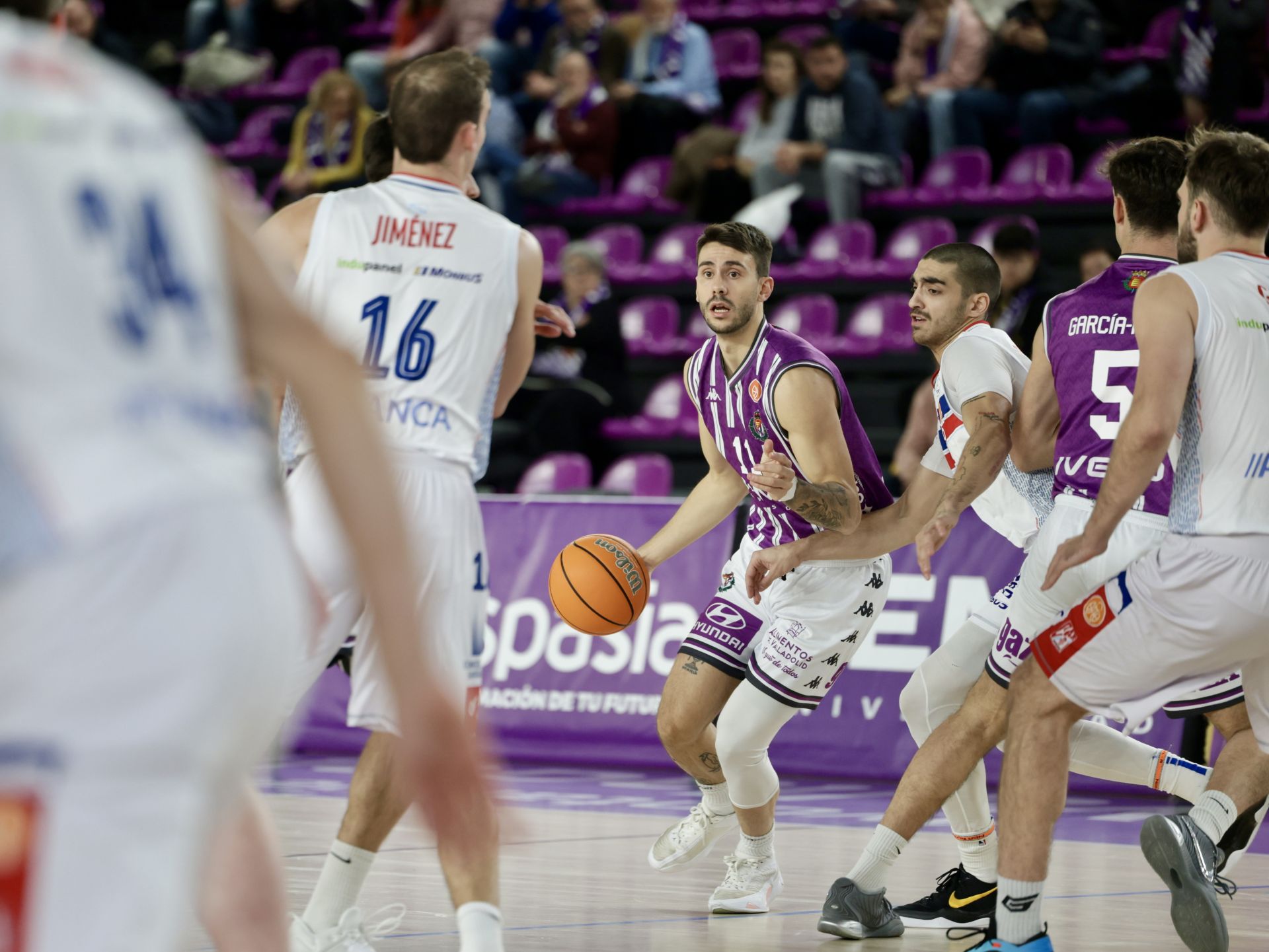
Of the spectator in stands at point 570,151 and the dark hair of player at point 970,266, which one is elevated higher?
the dark hair of player at point 970,266

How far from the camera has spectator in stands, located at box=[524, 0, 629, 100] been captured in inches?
556

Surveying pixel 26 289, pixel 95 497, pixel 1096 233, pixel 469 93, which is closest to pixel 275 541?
pixel 95 497

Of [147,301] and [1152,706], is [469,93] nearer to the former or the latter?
[1152,706]

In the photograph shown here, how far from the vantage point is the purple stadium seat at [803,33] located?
14.2 metres

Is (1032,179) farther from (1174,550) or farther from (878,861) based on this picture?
(1174,550)

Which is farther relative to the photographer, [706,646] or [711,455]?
[711,455]

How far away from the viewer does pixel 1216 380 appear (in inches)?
176

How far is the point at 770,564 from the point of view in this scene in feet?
19.1

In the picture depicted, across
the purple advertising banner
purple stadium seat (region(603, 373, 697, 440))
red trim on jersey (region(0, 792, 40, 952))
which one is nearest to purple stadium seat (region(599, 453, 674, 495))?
purple stadium seat (region(603, 373, 697, 440))

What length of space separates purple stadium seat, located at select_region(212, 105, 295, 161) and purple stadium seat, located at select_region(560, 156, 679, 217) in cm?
335

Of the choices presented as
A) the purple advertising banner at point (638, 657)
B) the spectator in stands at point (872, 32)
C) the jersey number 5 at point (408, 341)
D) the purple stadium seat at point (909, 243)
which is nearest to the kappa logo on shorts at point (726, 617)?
the jersey number 5 at point (408, 341)

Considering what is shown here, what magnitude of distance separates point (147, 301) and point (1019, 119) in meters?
12.1

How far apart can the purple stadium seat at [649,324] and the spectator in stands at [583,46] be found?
2056 mm

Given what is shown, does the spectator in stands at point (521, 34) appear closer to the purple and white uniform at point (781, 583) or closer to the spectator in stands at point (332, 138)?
the spectator in stands at point (332, 138)
